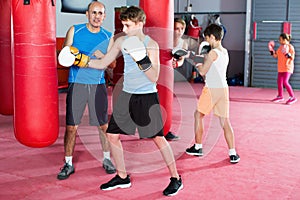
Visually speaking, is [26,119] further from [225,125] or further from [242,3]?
[242,3]

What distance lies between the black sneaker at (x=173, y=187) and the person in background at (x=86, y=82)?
0.57 metres

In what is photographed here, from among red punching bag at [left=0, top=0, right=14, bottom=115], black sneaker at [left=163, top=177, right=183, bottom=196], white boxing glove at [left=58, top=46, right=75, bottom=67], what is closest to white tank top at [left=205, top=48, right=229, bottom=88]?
black sneaker at [left=163, top=177, right=183, bottom=196]

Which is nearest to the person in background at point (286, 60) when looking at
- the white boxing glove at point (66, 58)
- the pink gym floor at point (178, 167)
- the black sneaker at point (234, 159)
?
the pink gym floor at point (178, 167)

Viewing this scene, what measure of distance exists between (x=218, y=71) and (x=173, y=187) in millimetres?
1139

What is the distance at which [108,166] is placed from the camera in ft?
10.3

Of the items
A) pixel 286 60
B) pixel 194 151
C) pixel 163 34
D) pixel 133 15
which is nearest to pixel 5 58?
pixel 163 34

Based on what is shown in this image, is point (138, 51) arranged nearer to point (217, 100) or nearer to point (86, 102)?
point (86, 102)

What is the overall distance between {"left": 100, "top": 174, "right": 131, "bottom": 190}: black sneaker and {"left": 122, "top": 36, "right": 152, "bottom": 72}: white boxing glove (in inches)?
33.0

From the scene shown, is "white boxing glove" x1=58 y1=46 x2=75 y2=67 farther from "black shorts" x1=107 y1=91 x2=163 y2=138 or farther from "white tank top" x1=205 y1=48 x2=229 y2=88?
"white tank top" x1=205 y1=48 x2=229 y2=88

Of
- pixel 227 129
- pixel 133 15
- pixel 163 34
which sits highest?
pixel 133 15

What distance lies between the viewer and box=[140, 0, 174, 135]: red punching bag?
363cm

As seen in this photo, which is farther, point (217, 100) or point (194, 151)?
point (194, 151)

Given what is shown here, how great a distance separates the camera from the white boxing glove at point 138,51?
7.98 feet

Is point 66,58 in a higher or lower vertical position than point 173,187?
higher
